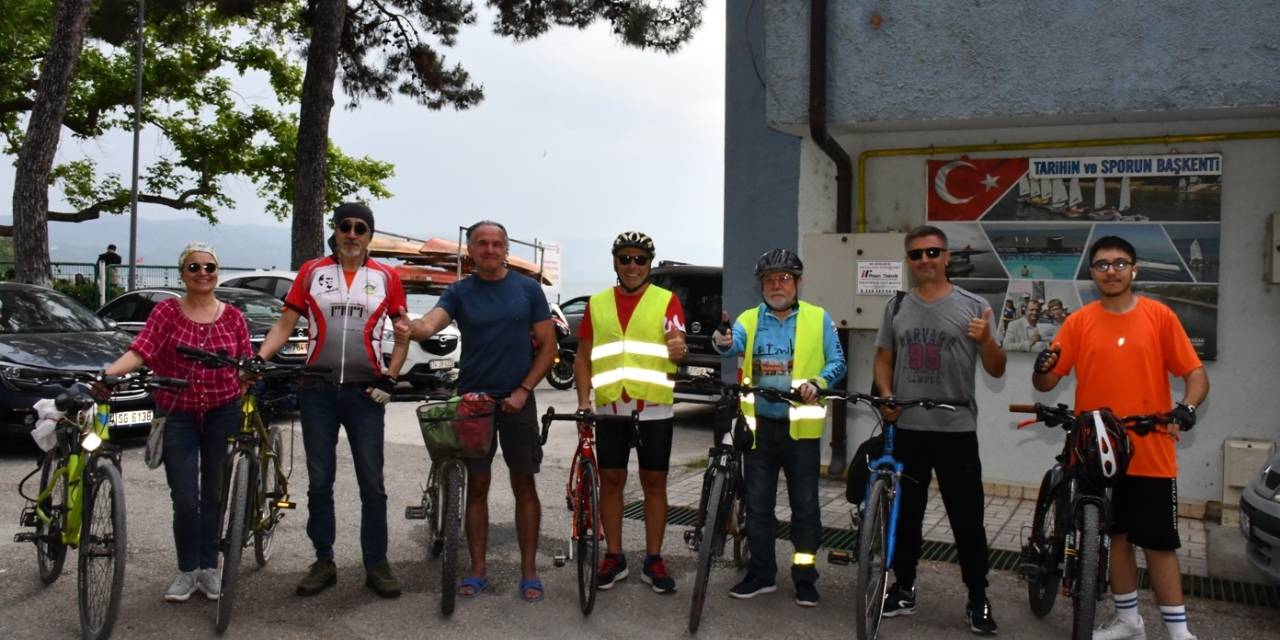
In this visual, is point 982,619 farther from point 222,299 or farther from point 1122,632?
point 222,299

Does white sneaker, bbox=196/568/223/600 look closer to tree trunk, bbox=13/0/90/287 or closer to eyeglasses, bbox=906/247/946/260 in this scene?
eyeglasses, bbox=906/247/946/260

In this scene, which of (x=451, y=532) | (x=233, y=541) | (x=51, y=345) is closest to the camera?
(x=233, y=541)

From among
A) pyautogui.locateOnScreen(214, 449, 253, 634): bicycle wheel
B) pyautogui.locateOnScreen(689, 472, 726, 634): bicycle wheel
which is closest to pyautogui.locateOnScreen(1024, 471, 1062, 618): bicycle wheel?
pyautogui.locateOnScreen(689, 472, 726, 634): bicycle wheel

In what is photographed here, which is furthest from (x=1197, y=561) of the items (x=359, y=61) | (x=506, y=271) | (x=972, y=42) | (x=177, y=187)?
(x=177, y=187)

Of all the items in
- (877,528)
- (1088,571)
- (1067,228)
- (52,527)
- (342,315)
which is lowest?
(52,527)

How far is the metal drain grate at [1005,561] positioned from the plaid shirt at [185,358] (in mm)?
2580

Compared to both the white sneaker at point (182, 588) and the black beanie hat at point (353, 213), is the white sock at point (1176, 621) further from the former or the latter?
the white sneaker at point (182, 588)

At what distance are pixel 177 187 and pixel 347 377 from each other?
32.4 metres

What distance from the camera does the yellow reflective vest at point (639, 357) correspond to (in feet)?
18.3

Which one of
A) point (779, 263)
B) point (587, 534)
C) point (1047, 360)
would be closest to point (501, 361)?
point (587, 534)

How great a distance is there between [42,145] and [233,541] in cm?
1393

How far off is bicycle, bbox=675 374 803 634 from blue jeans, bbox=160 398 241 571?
91.5 inches

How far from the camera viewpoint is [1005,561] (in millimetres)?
6445

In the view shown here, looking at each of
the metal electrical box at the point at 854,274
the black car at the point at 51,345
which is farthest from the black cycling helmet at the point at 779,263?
the black car at the point at 51,345
